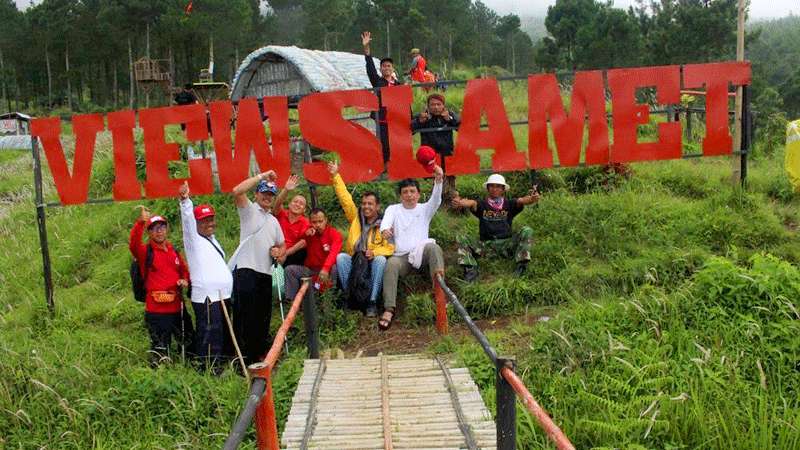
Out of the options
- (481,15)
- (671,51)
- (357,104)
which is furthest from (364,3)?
(357,104)

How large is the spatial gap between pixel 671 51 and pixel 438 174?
30830 mm

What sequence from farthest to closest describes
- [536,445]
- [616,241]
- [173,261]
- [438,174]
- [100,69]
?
1. [100,69]
2. [616,241]
3. [438,174]
4. [173,261]
5. [536,445]

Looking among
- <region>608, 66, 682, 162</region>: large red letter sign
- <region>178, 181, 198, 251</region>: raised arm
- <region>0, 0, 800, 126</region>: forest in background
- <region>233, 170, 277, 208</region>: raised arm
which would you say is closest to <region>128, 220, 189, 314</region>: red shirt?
<region>178, 181, 198, 251</region>: raised arm

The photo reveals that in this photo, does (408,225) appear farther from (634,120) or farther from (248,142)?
(634,120)

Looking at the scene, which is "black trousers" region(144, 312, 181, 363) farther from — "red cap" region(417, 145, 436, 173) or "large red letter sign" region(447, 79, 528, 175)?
"large red letter sign" region(447, 79, 528, 175)

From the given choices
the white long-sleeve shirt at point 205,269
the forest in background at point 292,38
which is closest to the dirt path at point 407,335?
the white long-sleeve shirt at point 205,269

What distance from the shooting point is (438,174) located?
6.55 m

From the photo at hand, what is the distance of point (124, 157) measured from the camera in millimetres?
7738

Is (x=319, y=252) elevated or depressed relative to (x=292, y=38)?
depressed

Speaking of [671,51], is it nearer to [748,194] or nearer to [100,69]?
[748,194]

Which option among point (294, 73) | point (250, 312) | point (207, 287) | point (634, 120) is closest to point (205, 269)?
point (207, 287)

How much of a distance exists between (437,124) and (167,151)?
3100 millimetres

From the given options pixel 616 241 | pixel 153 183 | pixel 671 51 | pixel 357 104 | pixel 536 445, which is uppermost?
pixel 671 51

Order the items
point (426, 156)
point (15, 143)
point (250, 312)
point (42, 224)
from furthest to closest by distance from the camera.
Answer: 1. point (15, 143)
2. point (42, 224)
3. point (426, 156)
4. point (250, 312)
